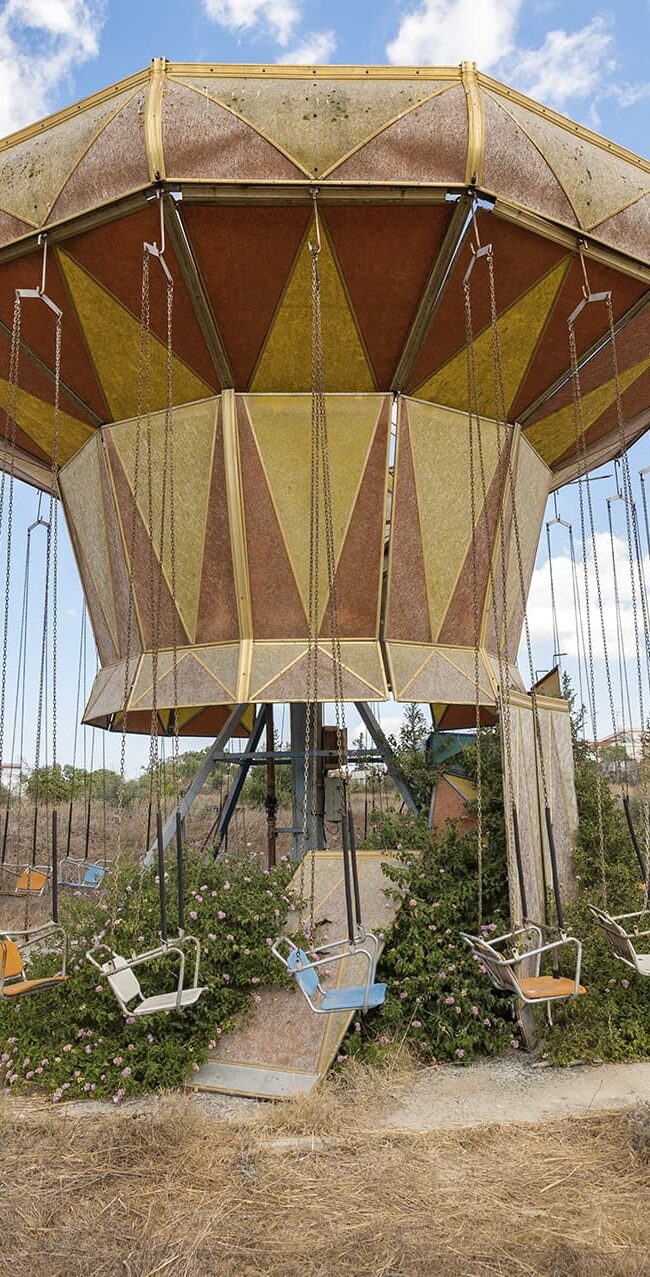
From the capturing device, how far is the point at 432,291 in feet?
35.3

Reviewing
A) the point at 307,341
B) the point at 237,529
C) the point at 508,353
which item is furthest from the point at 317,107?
the point at 237,529

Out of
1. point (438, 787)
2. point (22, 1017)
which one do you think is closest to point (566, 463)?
point (438, 787)

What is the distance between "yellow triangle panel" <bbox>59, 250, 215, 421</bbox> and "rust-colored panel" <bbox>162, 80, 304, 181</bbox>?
6.84 feet

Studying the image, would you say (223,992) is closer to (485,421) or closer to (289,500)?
(289,500)

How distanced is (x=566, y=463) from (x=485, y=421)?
3.65 metres

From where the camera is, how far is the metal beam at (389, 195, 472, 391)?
9.71 m

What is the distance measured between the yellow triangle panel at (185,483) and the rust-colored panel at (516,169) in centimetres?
470

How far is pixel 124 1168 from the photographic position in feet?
20.0

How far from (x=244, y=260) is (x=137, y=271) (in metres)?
1.28

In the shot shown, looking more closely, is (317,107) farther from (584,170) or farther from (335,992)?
(335,992)

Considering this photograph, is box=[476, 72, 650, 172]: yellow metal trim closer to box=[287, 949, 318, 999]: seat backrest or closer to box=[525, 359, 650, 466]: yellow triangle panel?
box=[525, 359, 650, 466]: yellow triangle panel

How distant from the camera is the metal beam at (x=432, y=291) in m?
9.71

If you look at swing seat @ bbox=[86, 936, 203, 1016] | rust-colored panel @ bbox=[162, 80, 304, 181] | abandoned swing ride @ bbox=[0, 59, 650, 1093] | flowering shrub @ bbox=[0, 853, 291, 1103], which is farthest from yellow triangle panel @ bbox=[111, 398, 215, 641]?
swing seat @ bbox=[86, 936, 203, 1016]

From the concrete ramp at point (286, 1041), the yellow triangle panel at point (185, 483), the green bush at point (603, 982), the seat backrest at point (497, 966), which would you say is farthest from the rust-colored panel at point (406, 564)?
the seat backrest at point (497, 966)
